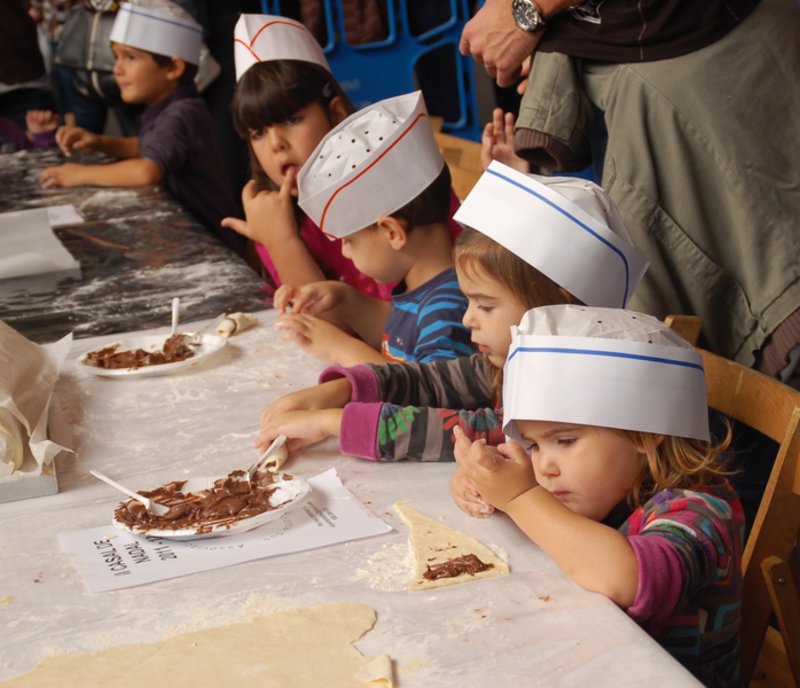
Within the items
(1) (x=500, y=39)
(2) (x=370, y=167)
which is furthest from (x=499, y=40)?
(2) (x=370, y=167)

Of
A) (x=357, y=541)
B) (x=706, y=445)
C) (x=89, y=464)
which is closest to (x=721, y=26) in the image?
(x=706, y=445)

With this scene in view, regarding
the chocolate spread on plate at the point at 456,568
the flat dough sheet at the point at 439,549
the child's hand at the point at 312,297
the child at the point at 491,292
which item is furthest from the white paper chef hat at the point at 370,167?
the chocolate spread on plate at the point at 456,568

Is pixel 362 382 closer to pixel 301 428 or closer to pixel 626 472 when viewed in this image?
pixel 301 428

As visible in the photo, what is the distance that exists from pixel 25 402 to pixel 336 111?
4.53 ft

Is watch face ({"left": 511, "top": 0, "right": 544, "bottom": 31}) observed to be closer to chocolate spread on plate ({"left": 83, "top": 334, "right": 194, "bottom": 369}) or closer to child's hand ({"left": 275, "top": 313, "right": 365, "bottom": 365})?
child's hand ({"left": 275, "top": 313, "right": 365, "bottom": 365})

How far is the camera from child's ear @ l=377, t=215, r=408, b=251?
2049mm

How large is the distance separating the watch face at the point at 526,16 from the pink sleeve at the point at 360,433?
0.80 metres

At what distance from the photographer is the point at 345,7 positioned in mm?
5281

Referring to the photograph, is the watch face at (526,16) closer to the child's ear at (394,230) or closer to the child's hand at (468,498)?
the child's ear at (394,230)

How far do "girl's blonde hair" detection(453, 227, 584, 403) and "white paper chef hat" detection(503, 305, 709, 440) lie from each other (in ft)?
1.11

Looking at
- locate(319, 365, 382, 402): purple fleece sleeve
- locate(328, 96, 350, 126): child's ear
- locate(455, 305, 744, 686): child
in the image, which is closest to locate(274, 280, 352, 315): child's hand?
locate(319, 365, 382, 402): purple fleece sleeve

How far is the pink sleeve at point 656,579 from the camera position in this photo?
1.07 metres

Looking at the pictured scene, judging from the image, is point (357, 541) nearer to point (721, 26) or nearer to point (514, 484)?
point (514, 484)

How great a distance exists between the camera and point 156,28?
3.98 metres
